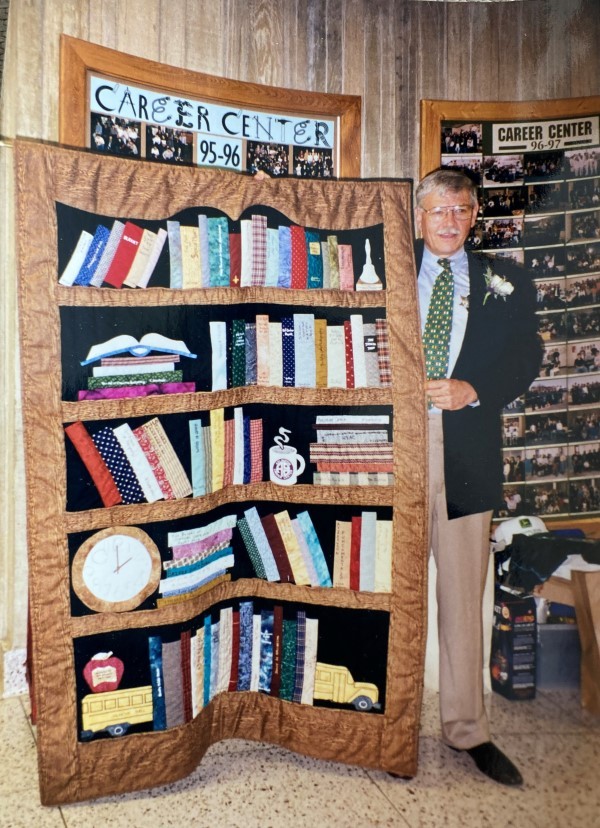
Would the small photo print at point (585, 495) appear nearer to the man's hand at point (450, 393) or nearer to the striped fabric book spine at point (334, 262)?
the man's hand at point (450, 393)

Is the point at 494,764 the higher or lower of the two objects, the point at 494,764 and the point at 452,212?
the lower

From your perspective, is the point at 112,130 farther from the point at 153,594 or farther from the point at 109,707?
the point at 109,707

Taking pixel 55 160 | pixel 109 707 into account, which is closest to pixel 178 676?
pixel 109 707

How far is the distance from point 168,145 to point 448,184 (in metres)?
0.74

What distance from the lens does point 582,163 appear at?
1.56 m

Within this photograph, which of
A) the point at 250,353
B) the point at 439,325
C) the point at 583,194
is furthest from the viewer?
the point at 250,353

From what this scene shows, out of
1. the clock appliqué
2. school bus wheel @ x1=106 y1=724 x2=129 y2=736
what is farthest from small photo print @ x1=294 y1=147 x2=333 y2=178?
school bus wheel @ x1=106 y1=724 x2=129 y2=736

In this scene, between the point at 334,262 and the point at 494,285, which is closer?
the point at 494,285

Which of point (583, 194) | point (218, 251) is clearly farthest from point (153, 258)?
point (583, 194)

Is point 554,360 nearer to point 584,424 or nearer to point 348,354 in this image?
point 584,424

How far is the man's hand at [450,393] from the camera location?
1.64 metres

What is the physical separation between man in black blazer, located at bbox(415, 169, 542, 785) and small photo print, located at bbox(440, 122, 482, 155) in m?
0.06

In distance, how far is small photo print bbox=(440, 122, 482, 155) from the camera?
162 centimetres

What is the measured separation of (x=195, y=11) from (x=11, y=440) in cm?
132
